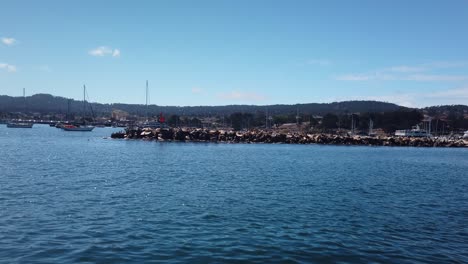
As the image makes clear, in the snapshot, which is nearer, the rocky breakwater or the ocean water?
the ocean water

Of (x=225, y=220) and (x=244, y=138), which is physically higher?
(x=244, y=138)

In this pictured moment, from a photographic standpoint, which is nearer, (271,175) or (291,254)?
(291,254)

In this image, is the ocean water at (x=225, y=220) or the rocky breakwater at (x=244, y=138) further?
the rocky breakwater at (x=244, y=138)

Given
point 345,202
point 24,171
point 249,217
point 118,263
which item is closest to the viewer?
point 118,263

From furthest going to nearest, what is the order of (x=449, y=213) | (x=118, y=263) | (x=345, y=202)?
(x=345, y=202) < (x=449, y=213) < (x=118, y=263)

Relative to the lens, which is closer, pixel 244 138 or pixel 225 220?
pixel 225 220

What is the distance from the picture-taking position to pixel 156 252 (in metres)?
15.0

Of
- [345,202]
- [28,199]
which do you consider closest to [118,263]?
[28,199]

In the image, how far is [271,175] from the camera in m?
37.9

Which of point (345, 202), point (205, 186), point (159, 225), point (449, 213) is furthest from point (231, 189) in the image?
point (449, 213)

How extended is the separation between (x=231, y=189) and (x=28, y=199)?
39.5 ft

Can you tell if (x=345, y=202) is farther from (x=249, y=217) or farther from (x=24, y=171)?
(x=24, y=171)

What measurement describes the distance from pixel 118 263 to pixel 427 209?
684 inches

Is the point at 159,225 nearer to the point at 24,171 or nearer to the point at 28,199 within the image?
the point at 28,199
